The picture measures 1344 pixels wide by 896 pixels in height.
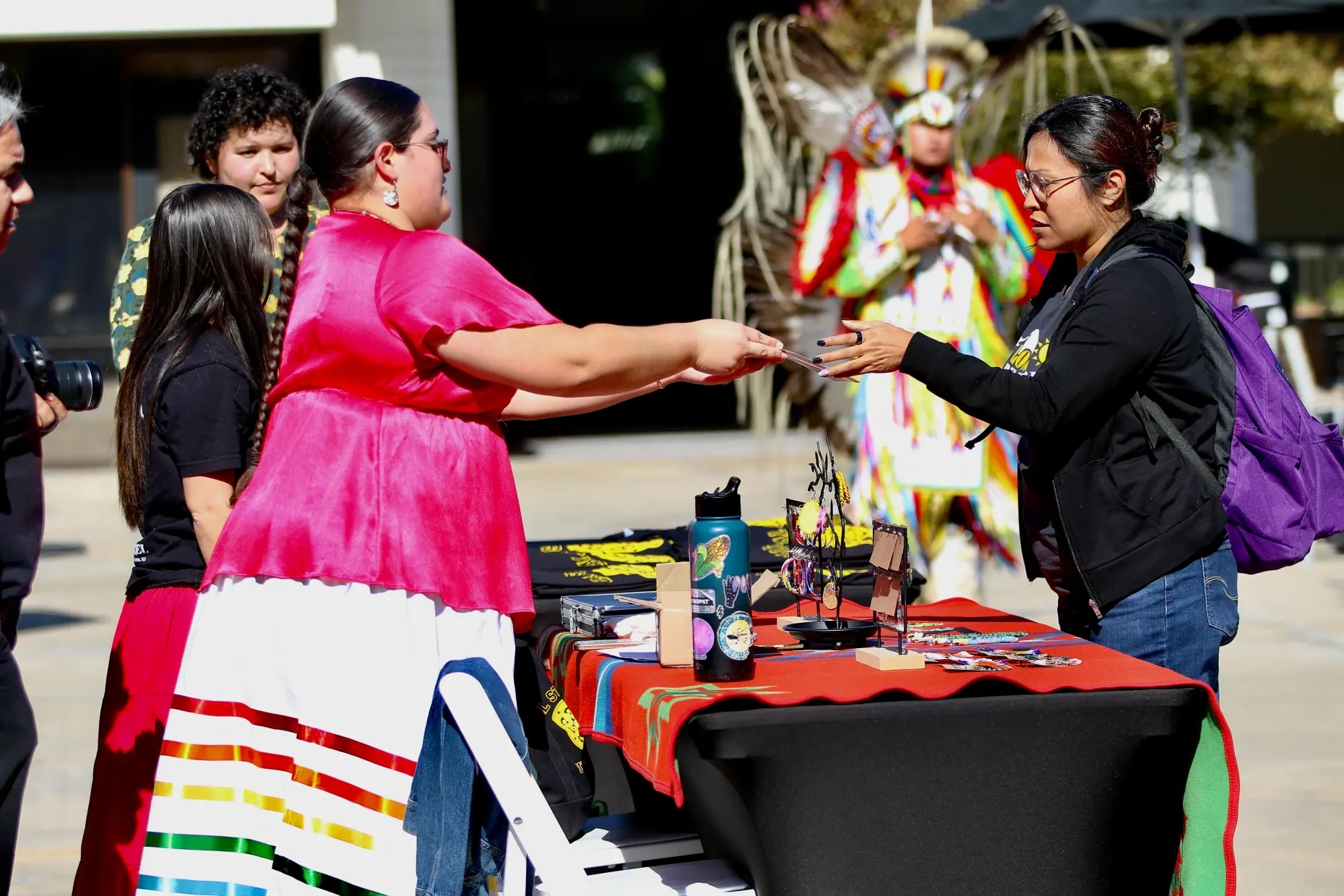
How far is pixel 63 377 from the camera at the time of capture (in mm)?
3273

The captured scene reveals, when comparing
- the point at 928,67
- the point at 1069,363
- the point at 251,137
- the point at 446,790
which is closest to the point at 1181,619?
the point at 1069,363

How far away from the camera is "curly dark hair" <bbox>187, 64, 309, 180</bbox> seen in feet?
13.5

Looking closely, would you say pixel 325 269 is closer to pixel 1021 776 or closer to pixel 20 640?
pixel 1021 776

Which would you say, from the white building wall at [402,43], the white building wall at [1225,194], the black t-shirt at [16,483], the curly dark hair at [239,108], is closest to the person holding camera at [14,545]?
the black t-shirt at [16,483]

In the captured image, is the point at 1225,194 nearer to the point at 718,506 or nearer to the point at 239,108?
the point at 239,108

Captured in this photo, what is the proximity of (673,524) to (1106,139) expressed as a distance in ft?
22.1

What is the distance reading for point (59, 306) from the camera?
47.3 feet

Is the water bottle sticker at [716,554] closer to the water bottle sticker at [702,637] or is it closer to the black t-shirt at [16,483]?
the water bottle sticker at [702,637]

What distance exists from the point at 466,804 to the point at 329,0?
11543 mm

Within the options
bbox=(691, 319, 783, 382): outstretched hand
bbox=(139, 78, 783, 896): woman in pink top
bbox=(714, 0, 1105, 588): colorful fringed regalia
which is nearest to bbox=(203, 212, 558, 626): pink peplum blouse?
bbox=(139, 78, 783, 896): woman in pink top

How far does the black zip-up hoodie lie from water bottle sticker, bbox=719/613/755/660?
592 millimetres

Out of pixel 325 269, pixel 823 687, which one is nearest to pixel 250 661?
pixel 325 269

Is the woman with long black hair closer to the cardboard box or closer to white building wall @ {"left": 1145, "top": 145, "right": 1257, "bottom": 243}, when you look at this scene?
the cardboard box

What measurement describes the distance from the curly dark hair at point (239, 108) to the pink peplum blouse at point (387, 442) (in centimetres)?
171
